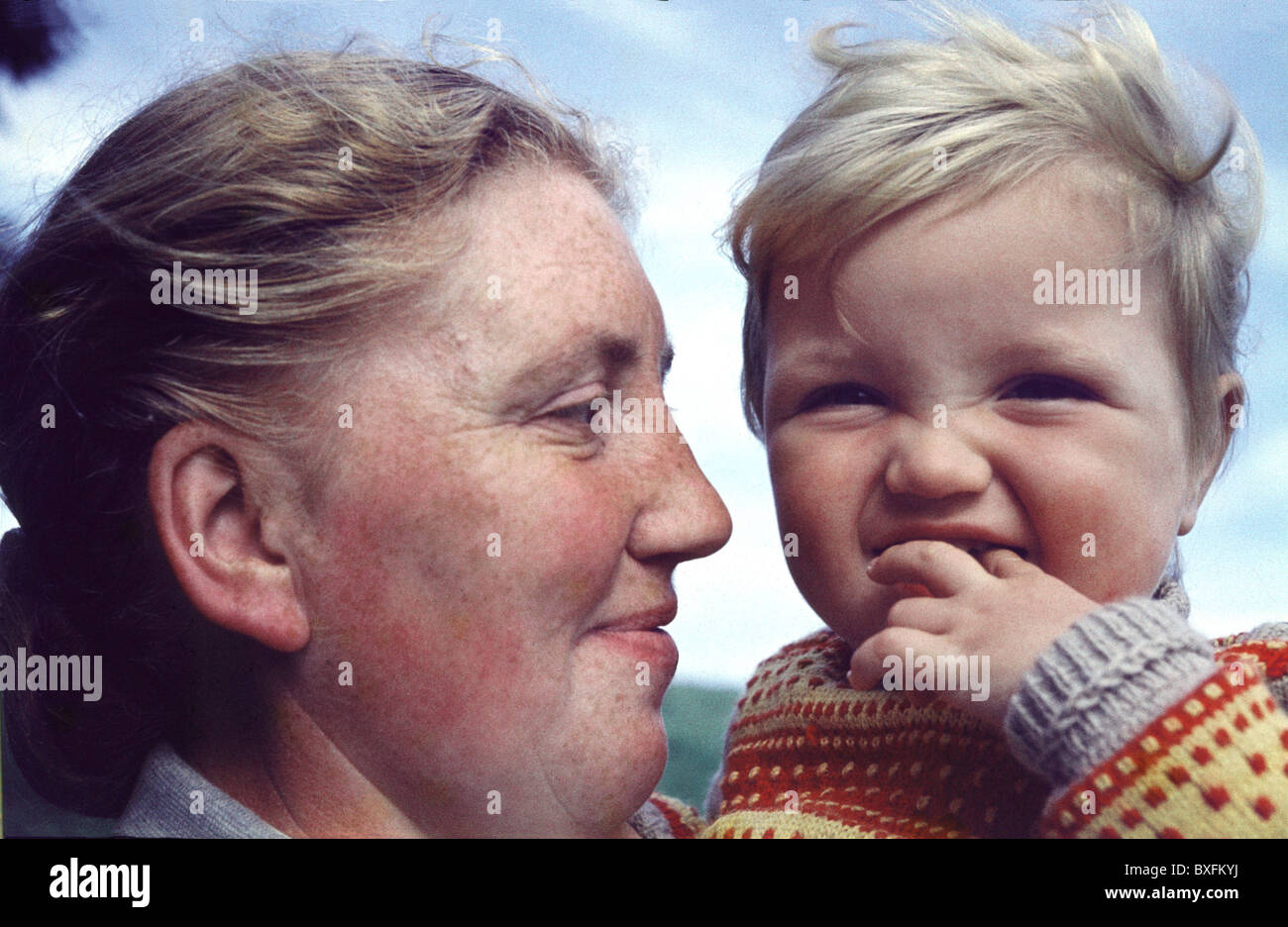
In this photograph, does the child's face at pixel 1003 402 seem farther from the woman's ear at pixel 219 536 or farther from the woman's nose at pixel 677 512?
the woman's ear at pixel 219 536

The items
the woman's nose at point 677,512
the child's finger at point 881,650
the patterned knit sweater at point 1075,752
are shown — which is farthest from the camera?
the woman's nose at point 677,512

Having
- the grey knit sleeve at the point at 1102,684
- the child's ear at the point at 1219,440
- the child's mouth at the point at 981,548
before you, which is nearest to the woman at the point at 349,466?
the child's mouth at the point at 981,548

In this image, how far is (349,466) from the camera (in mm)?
1325

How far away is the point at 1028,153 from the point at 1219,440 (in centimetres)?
41

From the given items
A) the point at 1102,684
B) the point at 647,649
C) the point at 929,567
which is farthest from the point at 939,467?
the point at 647,649

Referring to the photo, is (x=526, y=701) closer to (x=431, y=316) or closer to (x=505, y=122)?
(x=431, y=316)

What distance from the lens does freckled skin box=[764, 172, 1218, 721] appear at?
4.38 feet

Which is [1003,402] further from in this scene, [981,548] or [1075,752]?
[1075,752]

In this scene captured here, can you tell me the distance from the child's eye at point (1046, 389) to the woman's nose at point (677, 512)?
1.15ft

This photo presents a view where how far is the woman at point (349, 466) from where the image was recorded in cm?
133

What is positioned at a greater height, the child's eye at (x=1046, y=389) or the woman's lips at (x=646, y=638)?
the child's eye at (x=1046, y=389)

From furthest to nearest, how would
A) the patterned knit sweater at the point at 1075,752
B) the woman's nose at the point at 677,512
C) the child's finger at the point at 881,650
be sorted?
the woman's nose at the point at 677,512, the child's finger at the point at 881,650, the patterned knit sweater at the point at 1075,752

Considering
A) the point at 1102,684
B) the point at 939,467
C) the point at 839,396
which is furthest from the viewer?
the point at 839,396
